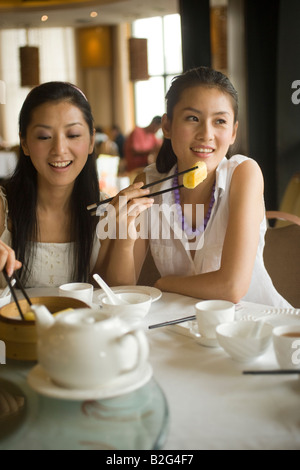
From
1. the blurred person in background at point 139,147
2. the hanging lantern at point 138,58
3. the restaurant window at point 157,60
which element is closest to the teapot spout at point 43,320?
the hanging lantern at point 138,58

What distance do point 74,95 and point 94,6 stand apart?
768 centimetres

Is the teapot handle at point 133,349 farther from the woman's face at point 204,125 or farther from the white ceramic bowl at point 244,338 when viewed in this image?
the woman's face at point 204,125

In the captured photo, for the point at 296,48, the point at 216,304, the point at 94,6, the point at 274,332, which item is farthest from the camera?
the point at 94,6

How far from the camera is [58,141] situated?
1846 millimetres

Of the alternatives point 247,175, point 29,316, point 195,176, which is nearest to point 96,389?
point 29,316

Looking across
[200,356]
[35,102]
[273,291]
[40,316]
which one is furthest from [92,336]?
[35,102]

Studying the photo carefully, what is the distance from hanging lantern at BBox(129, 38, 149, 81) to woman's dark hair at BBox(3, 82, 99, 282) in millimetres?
5865

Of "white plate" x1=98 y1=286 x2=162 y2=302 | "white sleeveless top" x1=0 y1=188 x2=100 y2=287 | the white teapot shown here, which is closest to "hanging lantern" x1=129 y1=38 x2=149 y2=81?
"white sleeveless top" x1=0 y1=188 x2=100 y2=287

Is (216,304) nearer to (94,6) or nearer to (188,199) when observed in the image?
(188,199)

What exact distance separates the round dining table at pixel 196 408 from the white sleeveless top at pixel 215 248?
74 cm

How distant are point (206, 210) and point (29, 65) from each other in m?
7.54

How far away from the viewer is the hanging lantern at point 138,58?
7.55 metres

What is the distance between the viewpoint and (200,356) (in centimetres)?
114

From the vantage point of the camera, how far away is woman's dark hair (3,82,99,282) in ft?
6.40
